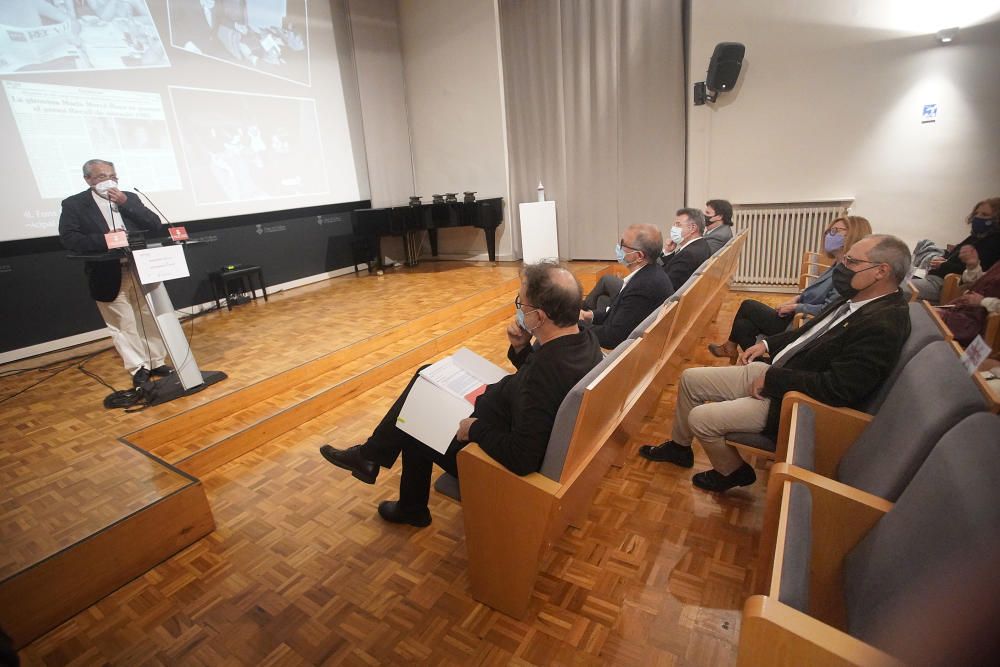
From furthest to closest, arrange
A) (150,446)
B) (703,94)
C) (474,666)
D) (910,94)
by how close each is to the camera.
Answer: (703,94)
(910,94)
(150,446)
(474,666)

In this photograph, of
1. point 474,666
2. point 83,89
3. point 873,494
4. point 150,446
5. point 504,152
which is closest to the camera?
point 873,494

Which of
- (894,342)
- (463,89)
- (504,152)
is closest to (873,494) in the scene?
(894,342)

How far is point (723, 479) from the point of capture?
81.7 inches

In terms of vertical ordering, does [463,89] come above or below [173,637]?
above

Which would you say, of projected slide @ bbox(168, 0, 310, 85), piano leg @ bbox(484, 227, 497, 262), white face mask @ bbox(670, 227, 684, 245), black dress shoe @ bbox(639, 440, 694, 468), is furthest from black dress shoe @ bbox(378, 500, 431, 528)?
piano leg @ bbox(484, 227, 497, 262)

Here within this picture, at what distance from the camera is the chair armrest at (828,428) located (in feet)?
Answer: 5.09

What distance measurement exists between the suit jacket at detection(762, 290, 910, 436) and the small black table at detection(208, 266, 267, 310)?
17.1ft

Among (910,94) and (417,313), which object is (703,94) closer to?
(910,94)

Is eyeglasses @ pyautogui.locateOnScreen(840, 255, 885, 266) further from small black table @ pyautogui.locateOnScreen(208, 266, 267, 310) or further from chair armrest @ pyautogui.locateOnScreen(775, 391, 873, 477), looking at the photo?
small black table @ pyautogui.locateOnScreen(208, 266, 267, 310)

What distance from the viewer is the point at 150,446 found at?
268 centimetres

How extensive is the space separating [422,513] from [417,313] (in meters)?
2.79

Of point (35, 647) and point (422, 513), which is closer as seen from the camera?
point (35, 647)

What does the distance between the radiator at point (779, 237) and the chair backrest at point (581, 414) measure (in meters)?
4.51

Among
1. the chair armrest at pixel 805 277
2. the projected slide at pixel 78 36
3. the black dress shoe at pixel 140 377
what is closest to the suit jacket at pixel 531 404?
the black dress shoe at pixel 140 377
